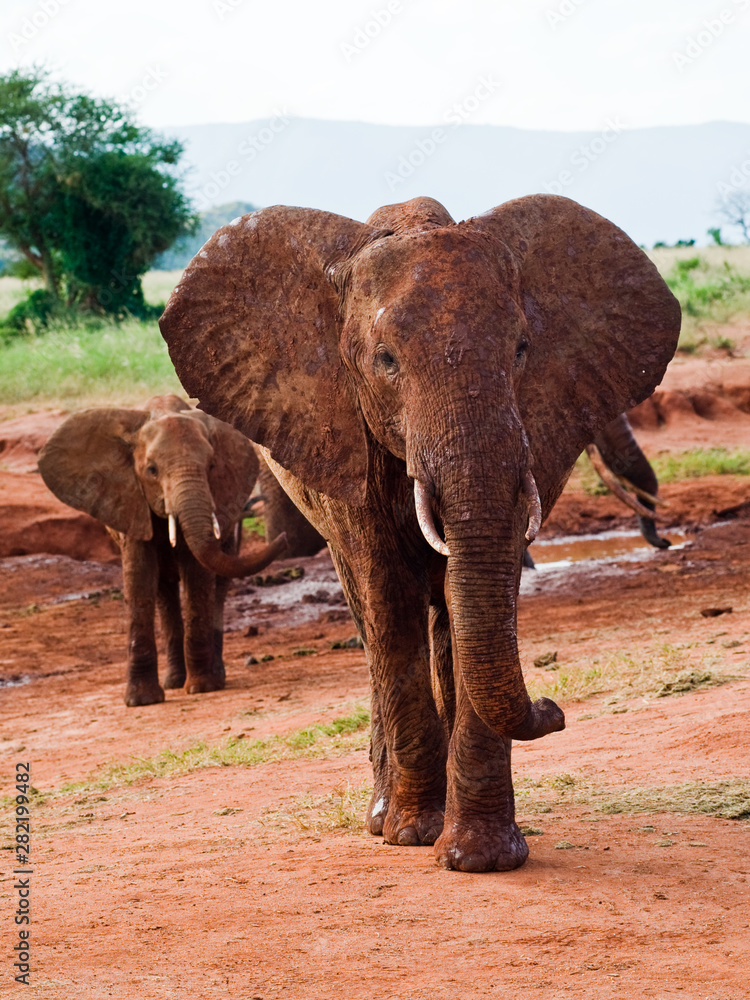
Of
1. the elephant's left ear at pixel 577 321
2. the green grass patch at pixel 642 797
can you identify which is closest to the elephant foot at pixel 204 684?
the green grass patch at pixel 642 797

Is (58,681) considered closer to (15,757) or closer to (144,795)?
(15,757)

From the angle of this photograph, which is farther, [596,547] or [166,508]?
[596,547]

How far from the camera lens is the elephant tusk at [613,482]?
1308cm

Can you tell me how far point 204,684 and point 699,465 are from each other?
12.0 meters

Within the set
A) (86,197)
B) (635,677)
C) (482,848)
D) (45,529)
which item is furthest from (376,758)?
(86,197)

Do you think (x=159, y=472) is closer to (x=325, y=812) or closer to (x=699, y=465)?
(x=325, y=812)

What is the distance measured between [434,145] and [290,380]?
14.9m

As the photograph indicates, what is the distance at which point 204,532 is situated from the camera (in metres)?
9.65

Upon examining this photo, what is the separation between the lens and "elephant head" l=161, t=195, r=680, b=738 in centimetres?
403

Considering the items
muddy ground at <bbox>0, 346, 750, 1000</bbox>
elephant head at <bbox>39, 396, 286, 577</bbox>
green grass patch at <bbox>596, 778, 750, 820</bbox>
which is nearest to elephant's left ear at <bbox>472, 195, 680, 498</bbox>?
green grass patch at <bbox>596, 778, 750, 820</bbox>

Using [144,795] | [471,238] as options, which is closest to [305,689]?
[144,795]

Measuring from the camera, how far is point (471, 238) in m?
4.42

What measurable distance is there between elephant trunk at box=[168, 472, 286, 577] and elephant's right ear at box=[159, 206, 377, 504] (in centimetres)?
423

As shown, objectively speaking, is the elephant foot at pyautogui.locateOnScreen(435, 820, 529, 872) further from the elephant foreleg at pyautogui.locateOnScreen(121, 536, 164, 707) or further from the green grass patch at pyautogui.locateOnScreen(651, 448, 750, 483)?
the green grass patch at pyautogui.locateOnScreen(651, 448, 750, 483)
